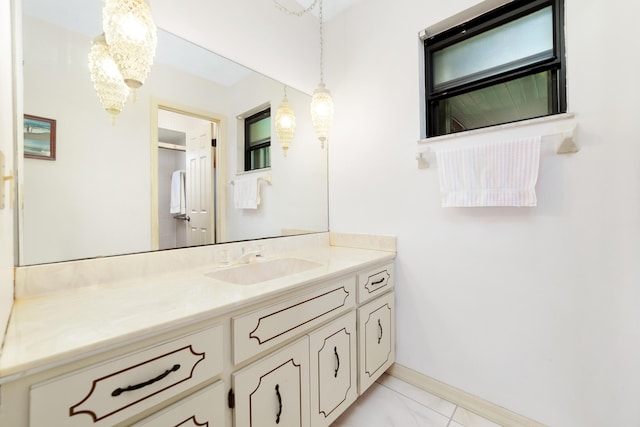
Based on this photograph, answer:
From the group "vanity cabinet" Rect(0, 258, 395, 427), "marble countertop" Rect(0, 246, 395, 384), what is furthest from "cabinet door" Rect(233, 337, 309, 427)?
"marble countertop" Rect(0, 246, 395, 384)

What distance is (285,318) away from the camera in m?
1.04

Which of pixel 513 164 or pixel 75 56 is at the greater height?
pixel 75 56

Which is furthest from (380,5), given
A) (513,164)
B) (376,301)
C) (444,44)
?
(376,301)

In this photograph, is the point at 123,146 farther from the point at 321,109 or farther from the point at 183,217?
the point at 321,109

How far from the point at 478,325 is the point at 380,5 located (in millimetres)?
2135

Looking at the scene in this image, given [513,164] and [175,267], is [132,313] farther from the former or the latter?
[513,164]

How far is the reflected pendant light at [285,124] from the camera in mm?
1857

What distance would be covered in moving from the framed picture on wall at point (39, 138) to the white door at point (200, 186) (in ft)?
1.66

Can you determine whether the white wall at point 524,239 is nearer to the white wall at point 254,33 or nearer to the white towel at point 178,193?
the white wall at point 254,33

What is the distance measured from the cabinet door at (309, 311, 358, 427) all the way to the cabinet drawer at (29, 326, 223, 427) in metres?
0.49

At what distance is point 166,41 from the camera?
50.9 inches

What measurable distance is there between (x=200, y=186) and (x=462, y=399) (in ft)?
6.22

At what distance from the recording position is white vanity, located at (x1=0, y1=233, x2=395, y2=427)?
59 cm

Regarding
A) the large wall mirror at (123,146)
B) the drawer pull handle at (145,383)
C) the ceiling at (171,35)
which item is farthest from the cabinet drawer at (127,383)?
the ceiling at (171,35)
